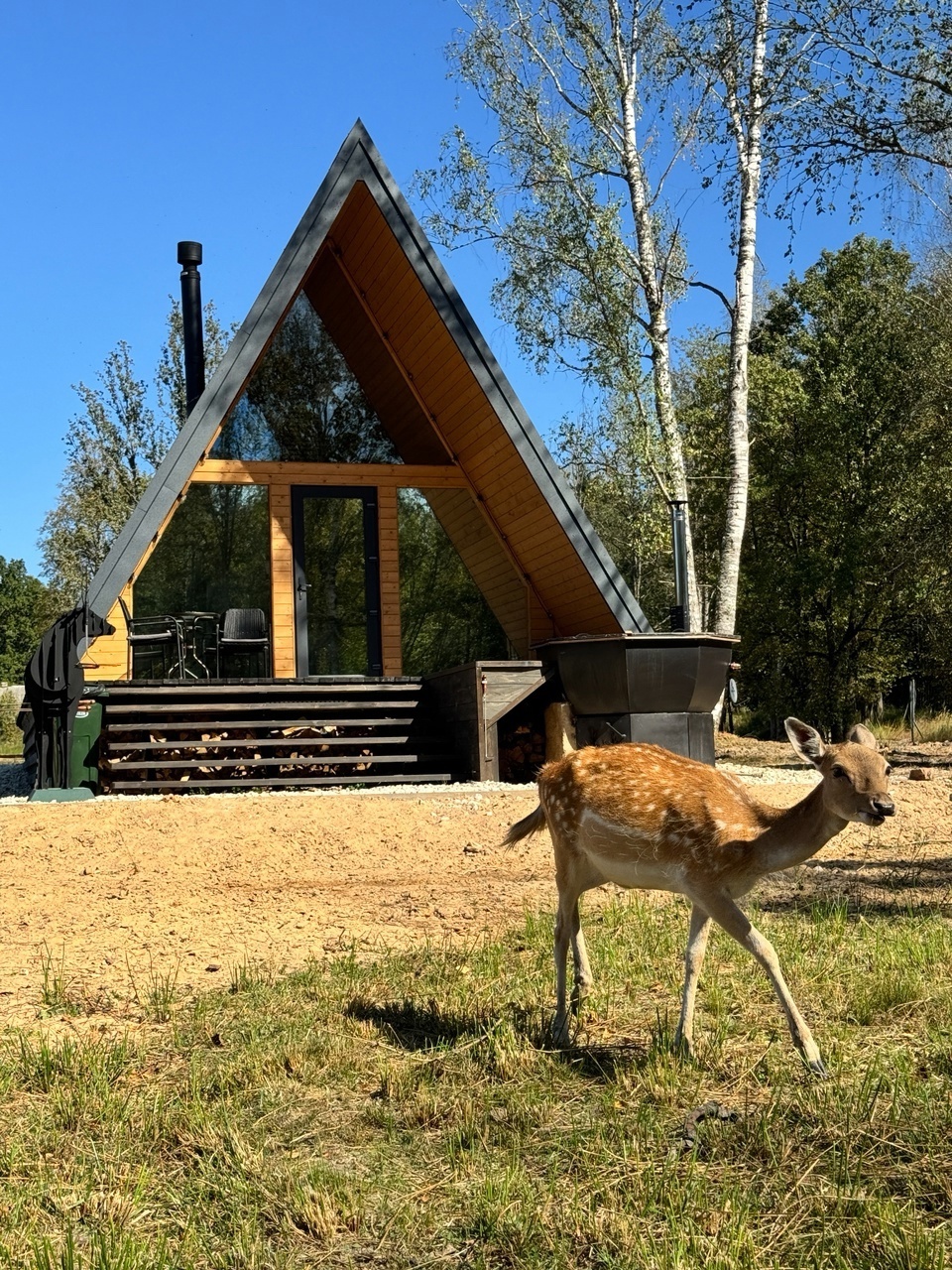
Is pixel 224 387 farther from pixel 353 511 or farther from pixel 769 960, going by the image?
pixel 769 960

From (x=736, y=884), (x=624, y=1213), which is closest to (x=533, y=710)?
(x=736, y=884)

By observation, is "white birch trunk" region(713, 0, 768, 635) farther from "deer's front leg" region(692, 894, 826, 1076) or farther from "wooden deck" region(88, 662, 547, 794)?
"deer's front leg" region(692, 894, 826, 1076)

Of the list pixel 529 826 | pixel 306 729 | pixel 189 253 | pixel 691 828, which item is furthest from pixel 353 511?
pixel 691 828

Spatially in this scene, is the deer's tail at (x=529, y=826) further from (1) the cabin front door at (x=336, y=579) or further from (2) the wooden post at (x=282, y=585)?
(1) the cabin front door at (x=336, y=579)

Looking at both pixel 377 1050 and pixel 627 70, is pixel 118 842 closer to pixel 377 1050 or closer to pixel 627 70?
pixel 377 1050

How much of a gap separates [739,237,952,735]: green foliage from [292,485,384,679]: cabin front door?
13.3 meters

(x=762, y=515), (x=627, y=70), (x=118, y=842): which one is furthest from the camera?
(x=762, y=515)

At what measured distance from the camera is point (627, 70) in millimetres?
22688

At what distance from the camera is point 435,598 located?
58.8 feet

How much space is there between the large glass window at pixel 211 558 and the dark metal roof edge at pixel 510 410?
11.6 ft

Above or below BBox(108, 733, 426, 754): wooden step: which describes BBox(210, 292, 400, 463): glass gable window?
above

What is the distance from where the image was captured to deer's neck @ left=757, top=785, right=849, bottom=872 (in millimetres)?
4973

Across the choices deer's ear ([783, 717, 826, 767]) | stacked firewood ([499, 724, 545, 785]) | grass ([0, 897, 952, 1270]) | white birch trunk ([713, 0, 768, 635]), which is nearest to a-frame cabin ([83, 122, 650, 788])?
stacked firewood ([499, 724, 545, 785])

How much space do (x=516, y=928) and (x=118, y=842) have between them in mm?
4013
